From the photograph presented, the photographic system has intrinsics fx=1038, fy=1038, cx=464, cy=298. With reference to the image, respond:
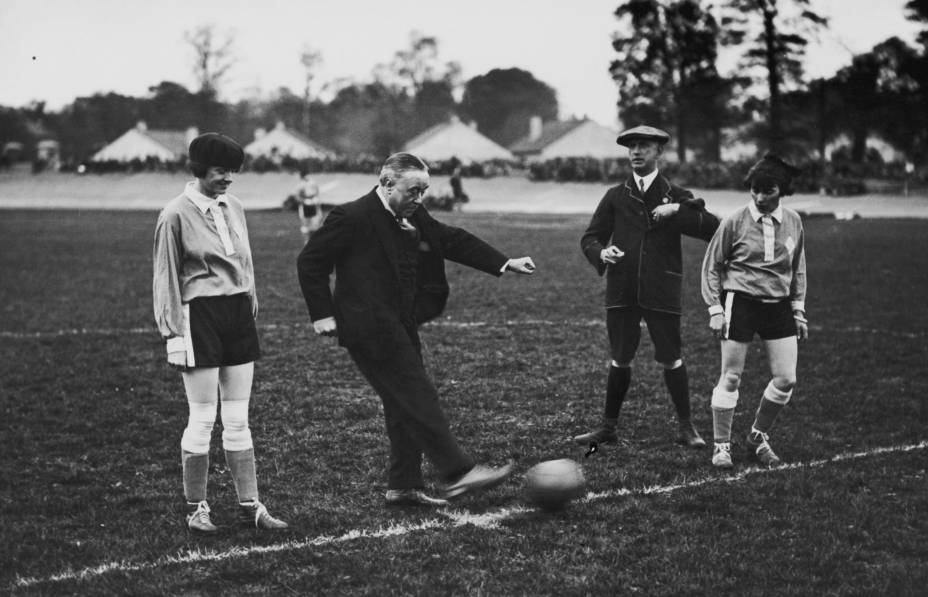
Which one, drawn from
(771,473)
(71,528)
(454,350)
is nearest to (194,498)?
(71,528)

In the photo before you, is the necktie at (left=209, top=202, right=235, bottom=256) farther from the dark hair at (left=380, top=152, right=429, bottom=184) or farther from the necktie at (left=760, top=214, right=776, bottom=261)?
the necktie at (left=760, top=214, right=776, bottom=261)

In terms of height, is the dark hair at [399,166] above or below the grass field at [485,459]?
above

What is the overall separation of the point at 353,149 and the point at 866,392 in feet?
310

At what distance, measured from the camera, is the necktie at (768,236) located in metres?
6.98

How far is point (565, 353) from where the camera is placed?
1155cm

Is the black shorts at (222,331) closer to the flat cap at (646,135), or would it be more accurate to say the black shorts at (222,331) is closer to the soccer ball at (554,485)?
the soccer ball at (554,485)

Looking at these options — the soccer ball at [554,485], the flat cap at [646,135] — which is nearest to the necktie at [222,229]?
the soccer ball at [554,485]

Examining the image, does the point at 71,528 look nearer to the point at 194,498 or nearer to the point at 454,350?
the point at 194,498

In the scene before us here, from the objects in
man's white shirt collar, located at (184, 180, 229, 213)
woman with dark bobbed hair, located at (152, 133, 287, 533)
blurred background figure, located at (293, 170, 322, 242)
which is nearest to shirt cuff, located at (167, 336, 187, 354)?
woman with dark bobbed hair, located at (152, 133, 287, 533)

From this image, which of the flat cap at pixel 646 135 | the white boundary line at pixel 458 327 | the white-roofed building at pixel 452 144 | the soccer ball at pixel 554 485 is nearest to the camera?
the soccer ball at pixel 554 485

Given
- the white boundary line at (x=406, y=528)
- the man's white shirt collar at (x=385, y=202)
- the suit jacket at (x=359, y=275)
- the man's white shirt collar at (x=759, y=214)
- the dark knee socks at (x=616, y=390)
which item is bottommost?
the white boundary line at (x=406, y=528)

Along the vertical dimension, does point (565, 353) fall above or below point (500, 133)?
below

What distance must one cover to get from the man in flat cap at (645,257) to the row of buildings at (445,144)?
74.9 m

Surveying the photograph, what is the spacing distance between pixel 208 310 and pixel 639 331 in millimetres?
3417
